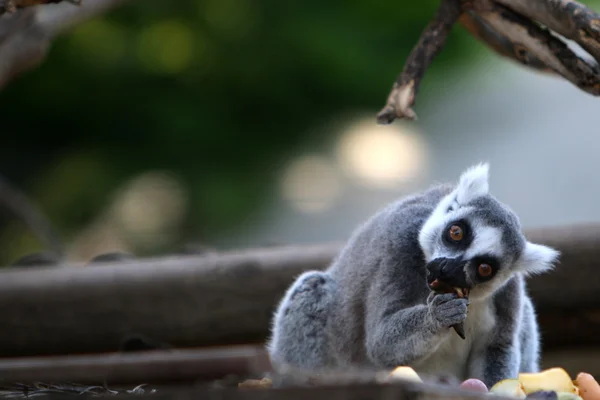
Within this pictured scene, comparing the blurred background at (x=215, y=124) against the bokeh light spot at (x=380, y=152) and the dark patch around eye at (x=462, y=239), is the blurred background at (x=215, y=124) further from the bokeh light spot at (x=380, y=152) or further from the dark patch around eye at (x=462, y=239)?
the dark patch around eye at (x=462, y=239)

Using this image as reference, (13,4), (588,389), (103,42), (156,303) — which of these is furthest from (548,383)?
(103,42)

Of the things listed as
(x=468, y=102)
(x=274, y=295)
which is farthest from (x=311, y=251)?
(x=468, y=102)

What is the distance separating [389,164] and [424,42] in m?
5.43

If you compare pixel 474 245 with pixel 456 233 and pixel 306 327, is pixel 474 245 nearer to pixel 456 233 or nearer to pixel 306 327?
pixel 456 233

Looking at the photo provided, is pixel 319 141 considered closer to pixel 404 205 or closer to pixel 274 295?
pixel 274 295

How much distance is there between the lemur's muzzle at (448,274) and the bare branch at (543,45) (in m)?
0.79

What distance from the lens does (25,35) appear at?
12.9 ft

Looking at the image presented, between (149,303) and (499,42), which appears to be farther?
(149,303)

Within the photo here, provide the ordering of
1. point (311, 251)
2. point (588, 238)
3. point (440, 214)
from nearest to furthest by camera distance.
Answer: point (440, 214) < point (588, 238) < point (311, 251)

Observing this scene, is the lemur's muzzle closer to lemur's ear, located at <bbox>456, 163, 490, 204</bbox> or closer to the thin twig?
lemur's ear, located at <bbox>456, 163, 490, 204</bbox>

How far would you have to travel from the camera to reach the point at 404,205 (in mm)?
3408

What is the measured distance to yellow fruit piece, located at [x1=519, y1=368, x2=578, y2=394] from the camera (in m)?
2.64

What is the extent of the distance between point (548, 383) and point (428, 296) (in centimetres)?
52

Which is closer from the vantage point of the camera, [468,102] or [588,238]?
[588,238]
